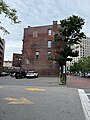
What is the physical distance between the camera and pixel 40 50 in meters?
62.3

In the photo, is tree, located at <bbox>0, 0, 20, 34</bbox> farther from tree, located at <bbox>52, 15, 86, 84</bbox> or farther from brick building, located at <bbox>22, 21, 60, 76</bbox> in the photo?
brick building, located at <bbox>22, 21, 60, 76</bbox>

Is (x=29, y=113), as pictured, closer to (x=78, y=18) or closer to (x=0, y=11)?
(x=0, y=11)

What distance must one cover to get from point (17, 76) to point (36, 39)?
22.7m

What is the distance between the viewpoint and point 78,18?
107 ft

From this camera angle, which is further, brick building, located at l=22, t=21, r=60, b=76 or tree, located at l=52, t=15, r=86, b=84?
brick building, located at l=22, t=21, r=60, b=76

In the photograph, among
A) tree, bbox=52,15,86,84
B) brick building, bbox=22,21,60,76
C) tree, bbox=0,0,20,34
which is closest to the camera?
tree, bbox=0,0,20,34

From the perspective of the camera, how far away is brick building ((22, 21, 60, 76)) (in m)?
60.1

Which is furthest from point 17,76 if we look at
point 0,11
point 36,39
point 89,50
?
point 89,50

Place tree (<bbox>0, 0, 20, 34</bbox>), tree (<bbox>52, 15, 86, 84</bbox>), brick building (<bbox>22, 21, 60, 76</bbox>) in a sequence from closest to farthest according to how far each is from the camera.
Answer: tree (<bbox>0, 0, 20, 34</bbox>)
tree (<bbox>52, 15, 86, 84</bbox>)
brick building (<bbox>22, 21, 60, 76</bbox>)

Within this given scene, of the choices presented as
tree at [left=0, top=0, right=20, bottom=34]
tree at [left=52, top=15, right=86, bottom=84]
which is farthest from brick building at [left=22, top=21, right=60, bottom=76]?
tree at [left=0, top=0, right=20, bottom=34]

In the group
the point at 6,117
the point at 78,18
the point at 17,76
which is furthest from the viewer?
the point at 17,76

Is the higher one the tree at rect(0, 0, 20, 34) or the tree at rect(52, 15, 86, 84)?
the tree at rect(52, 15, 86, 84)

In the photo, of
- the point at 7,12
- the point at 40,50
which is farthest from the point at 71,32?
the point at 40,50

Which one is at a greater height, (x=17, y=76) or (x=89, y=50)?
(x=89, y=50)
